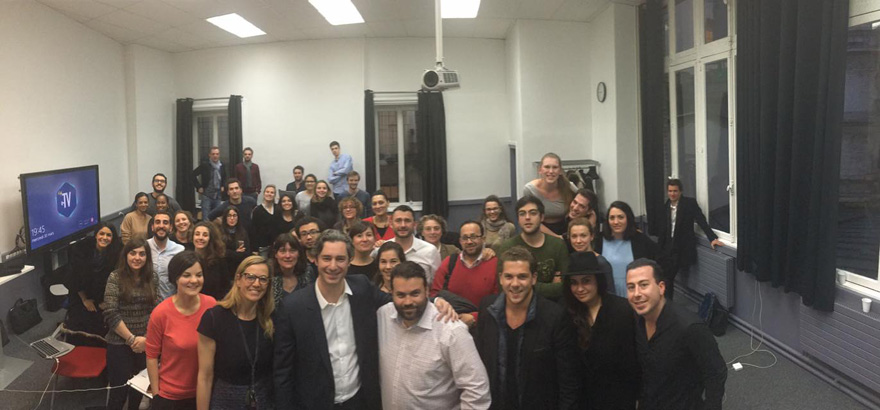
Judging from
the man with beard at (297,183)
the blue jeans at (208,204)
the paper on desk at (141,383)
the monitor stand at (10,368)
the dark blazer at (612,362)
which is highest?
the man with beard at (297,183)

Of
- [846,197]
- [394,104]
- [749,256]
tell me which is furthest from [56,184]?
[846,197]

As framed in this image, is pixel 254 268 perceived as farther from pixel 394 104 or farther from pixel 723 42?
pixel 394 104

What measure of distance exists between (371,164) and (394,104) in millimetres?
1054

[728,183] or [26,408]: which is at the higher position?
[728,183]

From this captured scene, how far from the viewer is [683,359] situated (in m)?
2.18

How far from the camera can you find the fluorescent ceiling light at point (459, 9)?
22.9 feet

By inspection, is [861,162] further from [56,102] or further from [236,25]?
[56,102]

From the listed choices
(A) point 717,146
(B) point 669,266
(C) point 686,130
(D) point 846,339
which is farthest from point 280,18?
(D) point 846,339

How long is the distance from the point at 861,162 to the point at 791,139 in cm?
45

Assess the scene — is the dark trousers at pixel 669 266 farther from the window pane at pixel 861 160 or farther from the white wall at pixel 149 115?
the white wall at pixel 149 115

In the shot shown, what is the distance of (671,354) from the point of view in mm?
2182

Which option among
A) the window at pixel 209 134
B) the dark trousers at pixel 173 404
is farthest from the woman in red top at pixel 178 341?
the window at pixel 209 134

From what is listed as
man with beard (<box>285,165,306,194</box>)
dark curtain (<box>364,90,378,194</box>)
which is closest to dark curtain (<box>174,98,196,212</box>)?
man with beard (<box>285,165,306,194</box>)

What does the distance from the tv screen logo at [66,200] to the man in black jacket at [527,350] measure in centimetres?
553
